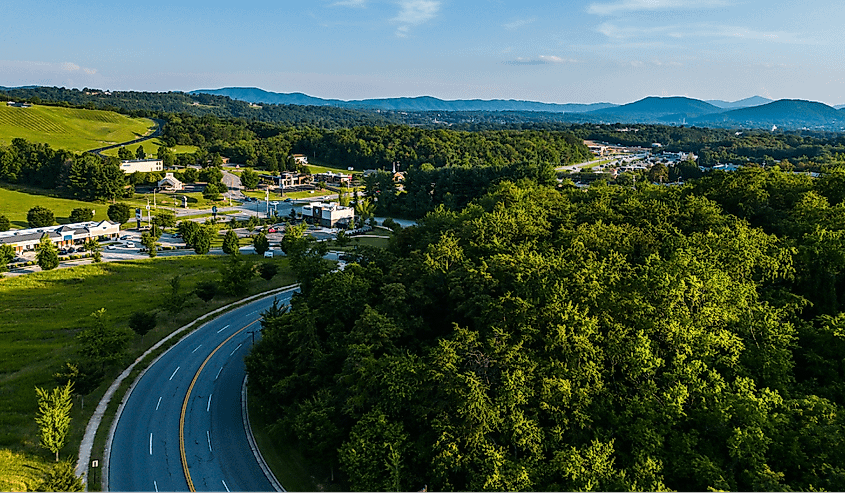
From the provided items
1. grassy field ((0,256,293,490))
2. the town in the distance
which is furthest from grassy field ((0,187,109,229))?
the town in the distance

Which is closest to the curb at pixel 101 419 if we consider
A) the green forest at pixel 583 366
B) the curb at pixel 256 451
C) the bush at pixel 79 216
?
the curb at pixel 256 451

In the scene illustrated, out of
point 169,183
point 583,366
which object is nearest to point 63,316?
point 583,366

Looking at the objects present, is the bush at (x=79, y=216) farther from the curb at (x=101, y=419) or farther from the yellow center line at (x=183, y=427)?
the yellow center line at (x=183, y=427)

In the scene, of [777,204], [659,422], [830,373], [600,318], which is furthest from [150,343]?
[777,204]

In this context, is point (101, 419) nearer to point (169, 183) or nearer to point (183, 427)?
point (183, 427)

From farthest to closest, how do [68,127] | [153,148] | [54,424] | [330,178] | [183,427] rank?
1. [68,127]
2. [153,148]
3. [330,178]
4. [183,427]
5. [54,424]

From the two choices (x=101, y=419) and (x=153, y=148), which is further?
(x=153, y=148)
